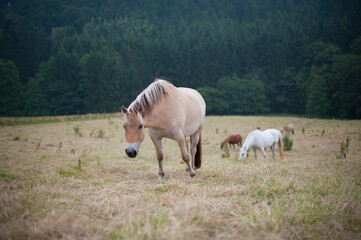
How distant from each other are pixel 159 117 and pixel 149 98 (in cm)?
40

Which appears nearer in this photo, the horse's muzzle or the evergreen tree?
the horse's muzzle

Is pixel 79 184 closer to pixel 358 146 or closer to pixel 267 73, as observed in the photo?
pixel 358 146

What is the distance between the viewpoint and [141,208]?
2605mm

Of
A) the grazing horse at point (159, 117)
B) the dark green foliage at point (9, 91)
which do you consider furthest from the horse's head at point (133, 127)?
the dark green foliage at point (9, 91)

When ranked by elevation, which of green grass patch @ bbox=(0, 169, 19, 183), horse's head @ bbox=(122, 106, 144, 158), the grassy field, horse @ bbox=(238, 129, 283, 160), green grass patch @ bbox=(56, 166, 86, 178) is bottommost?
horse @ bbox=(238, 129, 283, 160)

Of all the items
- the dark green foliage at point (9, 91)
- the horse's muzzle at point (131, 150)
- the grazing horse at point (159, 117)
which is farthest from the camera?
the dark green foliage at point (9, 91)

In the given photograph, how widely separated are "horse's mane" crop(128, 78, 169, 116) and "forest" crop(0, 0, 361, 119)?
1692 inches

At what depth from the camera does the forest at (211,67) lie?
143ft

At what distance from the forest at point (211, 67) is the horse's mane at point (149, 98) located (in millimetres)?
42974

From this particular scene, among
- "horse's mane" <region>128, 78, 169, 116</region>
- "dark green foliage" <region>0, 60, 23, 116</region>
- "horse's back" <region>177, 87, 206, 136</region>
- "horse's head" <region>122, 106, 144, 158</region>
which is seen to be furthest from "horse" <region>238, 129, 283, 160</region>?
"dark green foliage" <region>0, 60, 23, 116</region>

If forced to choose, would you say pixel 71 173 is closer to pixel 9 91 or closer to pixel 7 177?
pixel 7 177

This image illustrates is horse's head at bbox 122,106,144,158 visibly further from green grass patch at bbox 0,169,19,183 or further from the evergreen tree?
the evergreen tree

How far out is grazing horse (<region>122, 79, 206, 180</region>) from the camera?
159 inches

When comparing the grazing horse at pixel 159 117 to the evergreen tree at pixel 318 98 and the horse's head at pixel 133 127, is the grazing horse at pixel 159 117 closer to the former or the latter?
the horse's head at pixel 133 127
